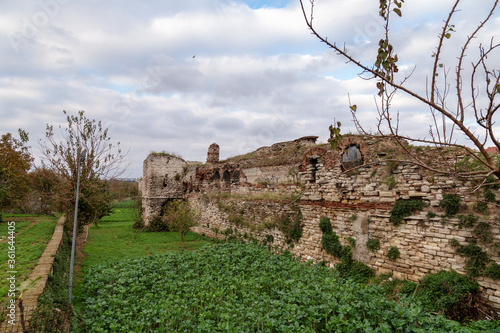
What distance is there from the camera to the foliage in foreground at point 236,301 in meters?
4.88

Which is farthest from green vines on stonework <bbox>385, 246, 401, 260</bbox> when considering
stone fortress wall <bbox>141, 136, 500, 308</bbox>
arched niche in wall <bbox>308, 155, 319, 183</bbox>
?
arched niche in wall <bbox>308, 155, 319, 183</bbox>

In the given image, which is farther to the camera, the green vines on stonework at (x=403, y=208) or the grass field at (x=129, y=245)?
the grass field at (x=129, y=245)

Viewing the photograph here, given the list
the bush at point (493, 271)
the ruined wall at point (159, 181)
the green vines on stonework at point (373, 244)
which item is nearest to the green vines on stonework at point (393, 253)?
the green vines on stonework at point (373, 244)

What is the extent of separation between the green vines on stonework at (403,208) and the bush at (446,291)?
4.87ft

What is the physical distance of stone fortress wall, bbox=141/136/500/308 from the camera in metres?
6.20

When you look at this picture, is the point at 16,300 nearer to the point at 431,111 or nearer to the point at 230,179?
the point at 431,111

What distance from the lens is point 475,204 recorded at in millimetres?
5910

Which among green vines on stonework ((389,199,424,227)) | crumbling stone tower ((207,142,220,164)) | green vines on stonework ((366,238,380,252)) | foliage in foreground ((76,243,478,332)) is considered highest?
crumbling stone tower ((207,142,220,164))

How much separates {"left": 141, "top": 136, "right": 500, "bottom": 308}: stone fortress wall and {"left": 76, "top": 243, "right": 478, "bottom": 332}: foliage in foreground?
4.80 feet

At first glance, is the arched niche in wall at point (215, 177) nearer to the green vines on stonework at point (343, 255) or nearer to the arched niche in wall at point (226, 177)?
the arched niche in wall at point (226, 177)

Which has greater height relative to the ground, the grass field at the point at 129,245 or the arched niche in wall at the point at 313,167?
the arched niche in wall at the point at 313,167

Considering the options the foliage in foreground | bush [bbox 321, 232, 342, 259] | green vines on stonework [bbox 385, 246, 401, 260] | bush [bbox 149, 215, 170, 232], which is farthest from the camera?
bush [bbox 149, 215, 170, 232]

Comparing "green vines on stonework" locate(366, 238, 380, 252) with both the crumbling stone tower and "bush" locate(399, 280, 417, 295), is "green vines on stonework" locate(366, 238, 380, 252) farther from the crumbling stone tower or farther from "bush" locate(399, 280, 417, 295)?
the crumbling stone tower

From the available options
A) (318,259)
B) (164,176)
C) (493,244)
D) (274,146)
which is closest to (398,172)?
(493,244)
